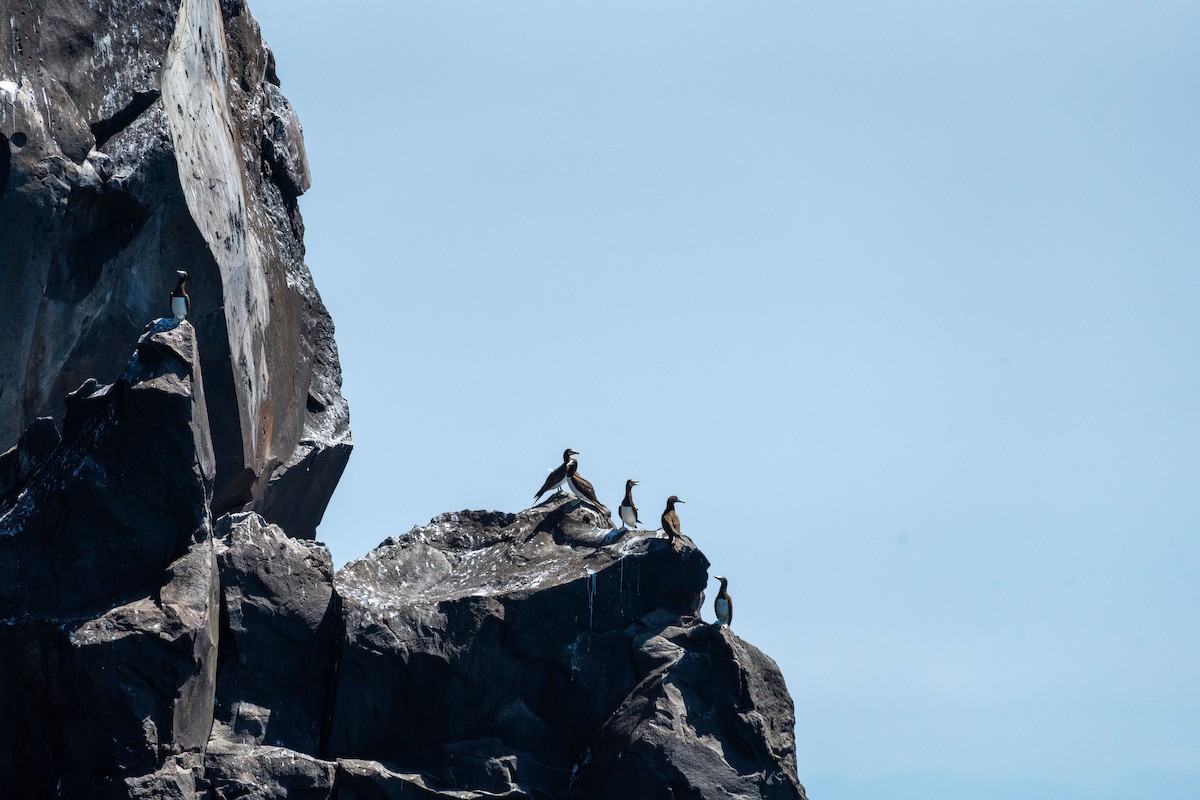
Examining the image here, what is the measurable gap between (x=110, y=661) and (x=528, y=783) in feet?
21.3

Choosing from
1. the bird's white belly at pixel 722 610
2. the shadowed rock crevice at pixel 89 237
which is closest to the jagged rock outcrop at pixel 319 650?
the bird's white belly at pixel 722 610

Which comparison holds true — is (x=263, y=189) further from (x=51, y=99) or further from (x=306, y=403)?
(x=51, y=99)

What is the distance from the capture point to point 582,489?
28656 mm

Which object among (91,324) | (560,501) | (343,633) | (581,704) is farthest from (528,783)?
(91,324)

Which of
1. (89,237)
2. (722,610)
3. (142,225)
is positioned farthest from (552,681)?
(89,237)

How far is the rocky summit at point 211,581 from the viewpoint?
72.2 feet

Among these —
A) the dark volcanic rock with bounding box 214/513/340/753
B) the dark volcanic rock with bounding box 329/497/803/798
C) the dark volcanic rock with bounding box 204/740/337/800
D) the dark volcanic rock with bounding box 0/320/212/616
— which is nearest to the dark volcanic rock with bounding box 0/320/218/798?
the dark volcanic rock with bounding box 0/320/212/616

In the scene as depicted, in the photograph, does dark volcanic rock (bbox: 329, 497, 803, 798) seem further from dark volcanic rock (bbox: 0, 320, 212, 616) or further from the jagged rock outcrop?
dark volcanic rock (bbox: 0, 320, 212, 616)

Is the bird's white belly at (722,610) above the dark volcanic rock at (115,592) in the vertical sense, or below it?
above

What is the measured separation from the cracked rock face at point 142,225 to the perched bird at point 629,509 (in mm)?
6396

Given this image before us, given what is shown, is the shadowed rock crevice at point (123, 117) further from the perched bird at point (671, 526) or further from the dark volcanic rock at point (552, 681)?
the perched bird at point (671, 526)

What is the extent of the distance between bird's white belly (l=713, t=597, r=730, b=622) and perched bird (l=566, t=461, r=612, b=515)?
2436 mm

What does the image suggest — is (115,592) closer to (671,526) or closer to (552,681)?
(552,681)

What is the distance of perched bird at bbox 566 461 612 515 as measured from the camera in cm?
2864
